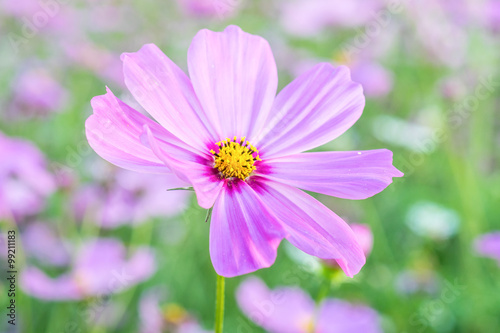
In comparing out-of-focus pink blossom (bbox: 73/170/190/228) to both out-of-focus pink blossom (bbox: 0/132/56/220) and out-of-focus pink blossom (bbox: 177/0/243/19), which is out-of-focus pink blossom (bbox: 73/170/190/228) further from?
out-of-focus pink blossom (bbox: 177/0/243/19)

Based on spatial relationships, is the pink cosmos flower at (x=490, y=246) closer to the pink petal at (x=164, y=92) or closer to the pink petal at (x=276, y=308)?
the pink petal at (x=276, y=308)

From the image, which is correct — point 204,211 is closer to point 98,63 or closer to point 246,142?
point 98,63

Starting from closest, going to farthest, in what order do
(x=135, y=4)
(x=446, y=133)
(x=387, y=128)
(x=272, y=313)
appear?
(x=272, y=313), (x=446, y=133), (x=387, y=128), (x=135, y=4)

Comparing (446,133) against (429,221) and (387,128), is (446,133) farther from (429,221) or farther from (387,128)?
(387,128)

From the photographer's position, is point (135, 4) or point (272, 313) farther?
point (135, 4)

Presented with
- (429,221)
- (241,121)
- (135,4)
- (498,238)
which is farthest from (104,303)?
(135,4)

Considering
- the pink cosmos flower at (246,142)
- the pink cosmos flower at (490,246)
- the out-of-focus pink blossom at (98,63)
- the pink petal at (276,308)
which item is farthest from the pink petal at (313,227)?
the out-of-focus pink blossom at (98,63)
